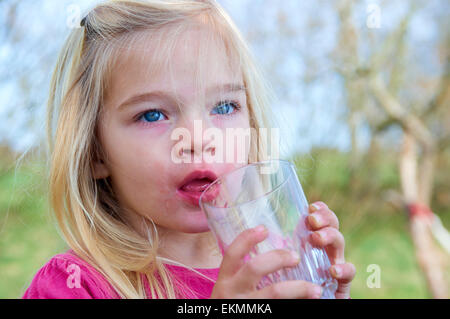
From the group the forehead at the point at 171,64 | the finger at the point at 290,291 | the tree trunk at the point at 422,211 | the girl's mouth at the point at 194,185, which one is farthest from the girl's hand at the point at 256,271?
the tree trunk at the point at 422,211

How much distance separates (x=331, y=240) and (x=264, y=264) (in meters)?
0.14

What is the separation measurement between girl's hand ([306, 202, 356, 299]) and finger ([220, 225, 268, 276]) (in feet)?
0.28

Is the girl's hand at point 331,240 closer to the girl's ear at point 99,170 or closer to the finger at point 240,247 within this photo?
the finger at point 240,247

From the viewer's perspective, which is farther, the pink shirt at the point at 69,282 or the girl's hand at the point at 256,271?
the pink shirt at the point at 69,282

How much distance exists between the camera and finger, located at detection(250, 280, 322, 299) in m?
0.56

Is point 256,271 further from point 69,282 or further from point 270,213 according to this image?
point 69,282

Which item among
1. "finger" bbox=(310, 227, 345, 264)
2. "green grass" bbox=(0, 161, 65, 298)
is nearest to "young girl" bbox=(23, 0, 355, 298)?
"finger" bbox=(310, 227, 345, 264)

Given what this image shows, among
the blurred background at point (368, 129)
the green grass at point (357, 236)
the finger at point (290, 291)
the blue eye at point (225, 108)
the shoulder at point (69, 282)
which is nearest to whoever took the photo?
the finger at point (290, 291)

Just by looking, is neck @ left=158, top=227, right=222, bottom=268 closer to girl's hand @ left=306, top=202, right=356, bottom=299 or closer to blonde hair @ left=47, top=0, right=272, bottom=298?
blonde hair @ left=47, top=0, right=272, bottom=298

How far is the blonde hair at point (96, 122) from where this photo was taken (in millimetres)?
757

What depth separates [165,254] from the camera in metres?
0.81

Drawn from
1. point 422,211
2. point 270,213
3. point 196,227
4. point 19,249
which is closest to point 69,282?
point 196,227

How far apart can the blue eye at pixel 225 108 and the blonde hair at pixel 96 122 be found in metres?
0.08
